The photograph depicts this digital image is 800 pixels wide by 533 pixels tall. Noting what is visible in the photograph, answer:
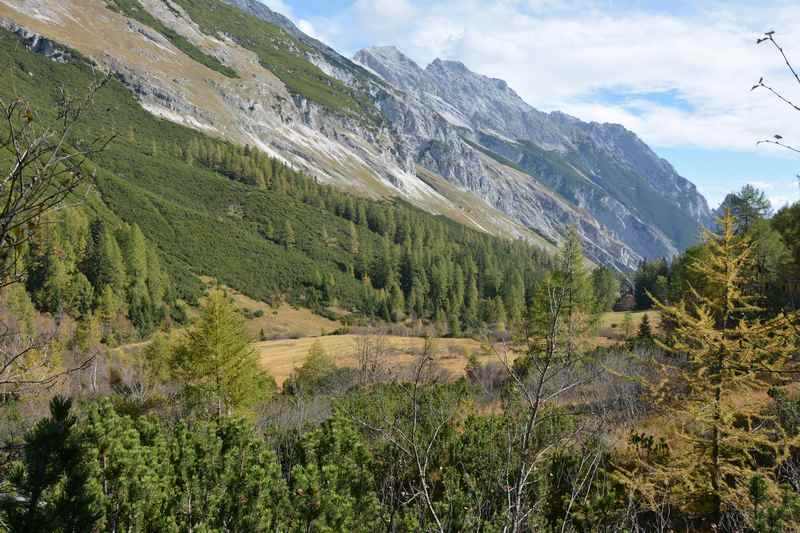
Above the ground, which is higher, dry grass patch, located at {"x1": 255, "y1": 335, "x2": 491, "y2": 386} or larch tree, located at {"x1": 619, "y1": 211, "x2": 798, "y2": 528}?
larch tree, located at {"x1": 619, "y1": 211, "x2": 798, "y2": 528}

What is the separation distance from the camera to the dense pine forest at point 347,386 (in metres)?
3.69

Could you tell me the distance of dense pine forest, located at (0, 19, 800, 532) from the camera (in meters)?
3.69

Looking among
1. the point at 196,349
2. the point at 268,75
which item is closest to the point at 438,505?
the point at 196,349

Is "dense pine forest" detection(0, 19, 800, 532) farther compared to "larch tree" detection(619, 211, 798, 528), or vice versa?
"larch tree" detection(619, 211, 798, 528)

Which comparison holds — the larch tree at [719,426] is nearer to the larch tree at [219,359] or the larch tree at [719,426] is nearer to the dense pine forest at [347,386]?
the dense pine forest at [347,386]

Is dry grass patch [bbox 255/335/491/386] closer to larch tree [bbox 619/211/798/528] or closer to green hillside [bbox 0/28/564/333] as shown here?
green hillside [bbox 0/28/564/333]

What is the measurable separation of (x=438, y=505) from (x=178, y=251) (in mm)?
78080

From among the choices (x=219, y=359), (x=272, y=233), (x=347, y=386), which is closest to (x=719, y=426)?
(x=219, y=359)

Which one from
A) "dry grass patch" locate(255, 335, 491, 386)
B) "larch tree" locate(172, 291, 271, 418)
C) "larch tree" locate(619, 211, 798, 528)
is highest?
"larch tree" locate(619, 211, 798, 528)

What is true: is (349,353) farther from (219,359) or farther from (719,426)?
(719,426)

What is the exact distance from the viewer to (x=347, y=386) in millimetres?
29156

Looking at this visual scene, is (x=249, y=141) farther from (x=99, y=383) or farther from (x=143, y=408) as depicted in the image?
(x=143, y=408)

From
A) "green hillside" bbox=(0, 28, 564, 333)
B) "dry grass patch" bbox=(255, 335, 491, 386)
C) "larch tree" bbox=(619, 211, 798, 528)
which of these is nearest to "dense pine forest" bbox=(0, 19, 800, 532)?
"larch tree" bbox=(619, 211, 798, 528)

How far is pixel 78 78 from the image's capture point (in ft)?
351
